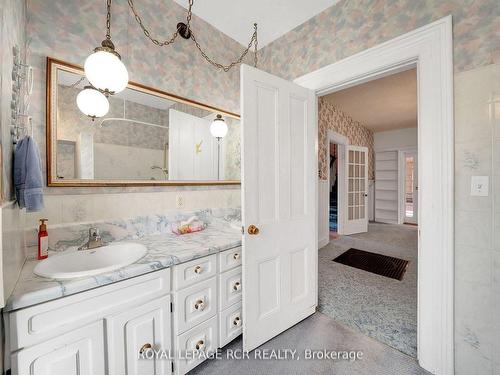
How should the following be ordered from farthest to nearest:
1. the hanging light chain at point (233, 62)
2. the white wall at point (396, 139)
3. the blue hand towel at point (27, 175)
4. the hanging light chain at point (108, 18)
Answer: the white wall at point (396, 139) < the hanging light chain at point (233, 62) < the hanging light chain at point (108, 18) < the blue hand towel at point (27, 175)

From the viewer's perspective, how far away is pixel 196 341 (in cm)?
130

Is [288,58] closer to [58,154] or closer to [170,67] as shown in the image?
[170,67]

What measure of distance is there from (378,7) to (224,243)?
201 centimetres

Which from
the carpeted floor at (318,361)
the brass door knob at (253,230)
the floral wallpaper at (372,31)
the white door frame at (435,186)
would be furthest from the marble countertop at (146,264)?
the floral wallpaper at (372,31)

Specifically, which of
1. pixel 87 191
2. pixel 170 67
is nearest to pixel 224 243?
pixel 87 191

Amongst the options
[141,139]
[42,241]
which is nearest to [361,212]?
[141,139]

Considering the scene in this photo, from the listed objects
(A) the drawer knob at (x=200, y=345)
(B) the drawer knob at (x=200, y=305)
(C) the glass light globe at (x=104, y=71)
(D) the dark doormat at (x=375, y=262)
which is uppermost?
(C) the glass light globe at (x=104, y=71)

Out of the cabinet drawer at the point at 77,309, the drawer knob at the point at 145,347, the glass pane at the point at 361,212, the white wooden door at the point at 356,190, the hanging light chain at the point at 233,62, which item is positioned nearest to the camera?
the cabinet drawer at the point at 77,309

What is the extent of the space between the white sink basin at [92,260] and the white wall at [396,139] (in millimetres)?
6850

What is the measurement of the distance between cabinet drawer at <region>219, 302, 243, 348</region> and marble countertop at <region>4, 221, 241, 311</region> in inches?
18.3

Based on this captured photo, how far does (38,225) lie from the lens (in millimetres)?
1192

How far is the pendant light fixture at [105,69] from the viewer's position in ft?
3.95

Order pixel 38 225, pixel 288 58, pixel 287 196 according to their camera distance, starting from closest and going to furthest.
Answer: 1. pixel 38 225
2. pixel 287 196
3. pixel 288 58

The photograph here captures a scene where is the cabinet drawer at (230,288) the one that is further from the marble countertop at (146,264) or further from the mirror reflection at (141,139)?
the mirror reflection at (141,139)
